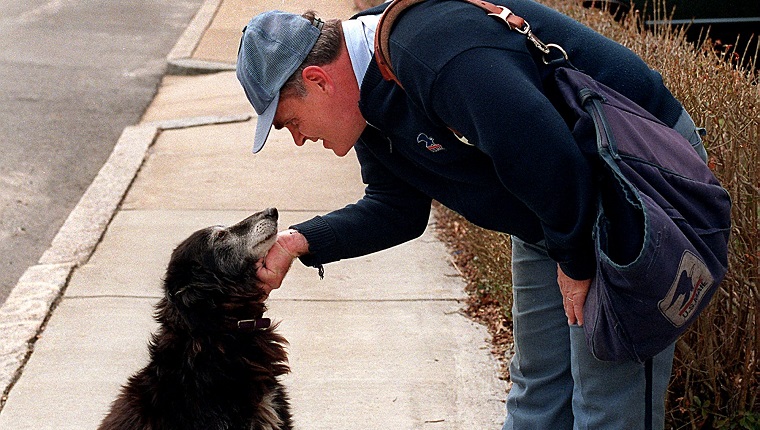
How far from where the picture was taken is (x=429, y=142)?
2.71 metres

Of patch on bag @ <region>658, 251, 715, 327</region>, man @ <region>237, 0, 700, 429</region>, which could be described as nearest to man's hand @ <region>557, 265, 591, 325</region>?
man @ <region>237, 0, 700, 429</region>

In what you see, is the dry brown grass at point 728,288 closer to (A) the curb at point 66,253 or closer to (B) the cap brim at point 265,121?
(B) the cap brim at point 265,121

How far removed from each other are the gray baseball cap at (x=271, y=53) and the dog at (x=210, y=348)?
730mm

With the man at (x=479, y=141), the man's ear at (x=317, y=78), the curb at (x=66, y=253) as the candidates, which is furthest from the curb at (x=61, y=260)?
the man's ear at (x=317, y=78)

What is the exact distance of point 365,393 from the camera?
4.65 m

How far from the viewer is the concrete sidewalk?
454 centimetres

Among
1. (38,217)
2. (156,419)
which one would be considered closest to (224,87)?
(38,217)

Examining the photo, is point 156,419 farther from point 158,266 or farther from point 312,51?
point 158,266

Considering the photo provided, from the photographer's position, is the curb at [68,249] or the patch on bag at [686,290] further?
the curb at [68,249]

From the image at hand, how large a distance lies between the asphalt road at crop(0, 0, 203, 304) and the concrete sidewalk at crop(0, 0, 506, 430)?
1.07 ft

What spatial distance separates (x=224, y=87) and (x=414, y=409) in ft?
24.0

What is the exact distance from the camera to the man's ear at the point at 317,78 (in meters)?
2.78

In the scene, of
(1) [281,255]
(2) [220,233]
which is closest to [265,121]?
(1) [281,255]

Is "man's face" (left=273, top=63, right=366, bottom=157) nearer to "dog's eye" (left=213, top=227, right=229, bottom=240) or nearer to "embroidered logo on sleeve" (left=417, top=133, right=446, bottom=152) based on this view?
"embroidered logo on sleeve" (left=417, top=133, right=446, bottom=152)
